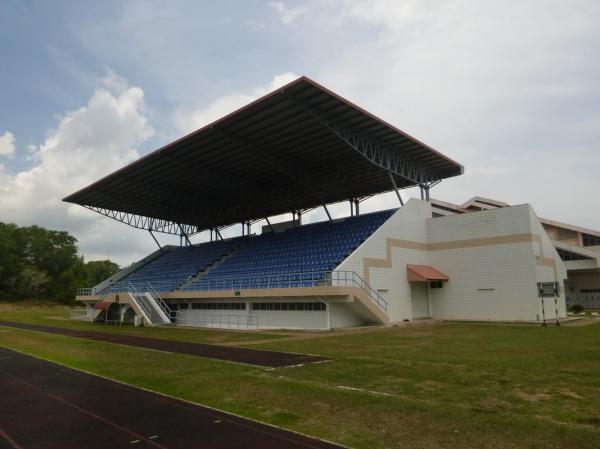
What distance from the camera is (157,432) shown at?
774 cm

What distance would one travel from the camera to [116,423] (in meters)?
8.38

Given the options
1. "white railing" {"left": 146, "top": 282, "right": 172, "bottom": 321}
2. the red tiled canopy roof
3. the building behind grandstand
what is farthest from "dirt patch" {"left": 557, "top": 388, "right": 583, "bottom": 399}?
the building behind grandstand

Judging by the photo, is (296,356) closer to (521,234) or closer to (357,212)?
(521,234)

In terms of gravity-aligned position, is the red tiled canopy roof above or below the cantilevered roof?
below

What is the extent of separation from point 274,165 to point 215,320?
14246 mm

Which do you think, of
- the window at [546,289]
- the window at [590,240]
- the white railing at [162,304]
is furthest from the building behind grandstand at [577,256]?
the white railing at [162,304]

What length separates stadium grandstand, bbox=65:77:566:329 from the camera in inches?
1208

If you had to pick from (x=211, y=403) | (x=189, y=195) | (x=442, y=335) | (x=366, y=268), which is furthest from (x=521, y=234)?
(x=189, y=195)

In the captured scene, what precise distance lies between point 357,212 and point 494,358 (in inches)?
1378

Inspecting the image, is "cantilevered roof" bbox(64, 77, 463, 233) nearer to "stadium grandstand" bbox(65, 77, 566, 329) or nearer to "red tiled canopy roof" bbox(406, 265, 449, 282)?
"stadium grandstand" bbox(65, 77, 566, 329)

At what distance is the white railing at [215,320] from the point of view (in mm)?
34344

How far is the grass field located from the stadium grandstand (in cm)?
1252

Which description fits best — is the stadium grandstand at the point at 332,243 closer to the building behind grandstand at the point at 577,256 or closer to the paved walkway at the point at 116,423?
the building behind grandstand at the point at 577,256

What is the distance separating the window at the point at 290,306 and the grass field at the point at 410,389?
10780 mm
